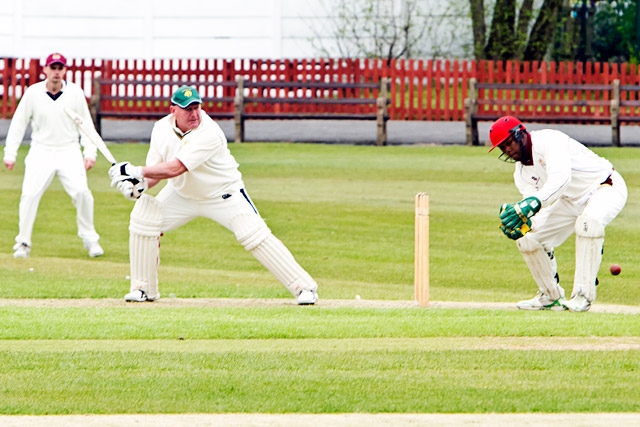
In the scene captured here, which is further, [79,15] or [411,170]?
[79,15]

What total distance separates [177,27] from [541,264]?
26.3 m

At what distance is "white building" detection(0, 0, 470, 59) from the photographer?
118 feet

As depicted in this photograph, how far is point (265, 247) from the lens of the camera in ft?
35.8

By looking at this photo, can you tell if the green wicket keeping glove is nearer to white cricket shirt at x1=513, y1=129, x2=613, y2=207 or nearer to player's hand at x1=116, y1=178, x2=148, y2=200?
white cricket shirt at x1=513, y1=129, x2=613, y2=207

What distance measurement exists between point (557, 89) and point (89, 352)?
20.9 metres

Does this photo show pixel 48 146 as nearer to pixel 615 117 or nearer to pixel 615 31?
pixel 615 117

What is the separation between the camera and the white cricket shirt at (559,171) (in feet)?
33.3

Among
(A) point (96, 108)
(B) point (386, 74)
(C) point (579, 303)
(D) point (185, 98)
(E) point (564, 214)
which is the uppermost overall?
(B) point (386, 74)

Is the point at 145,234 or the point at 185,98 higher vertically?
the point at 185,98

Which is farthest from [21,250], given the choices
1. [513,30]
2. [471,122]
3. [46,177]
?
[513,30]

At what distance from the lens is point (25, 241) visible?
573 inches

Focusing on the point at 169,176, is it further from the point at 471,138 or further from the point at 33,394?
the point at 471,138

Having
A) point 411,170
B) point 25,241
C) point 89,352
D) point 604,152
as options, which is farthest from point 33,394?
point 604,152
